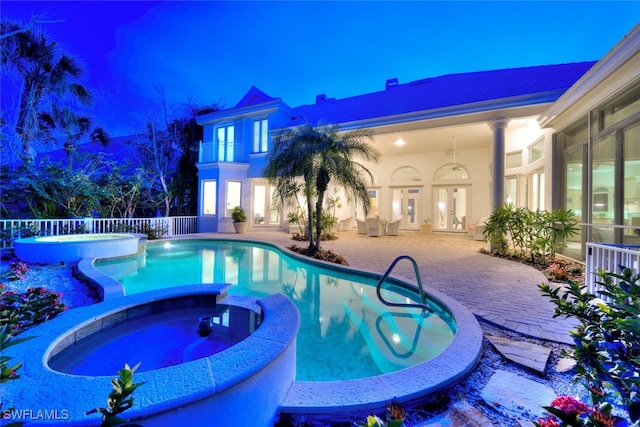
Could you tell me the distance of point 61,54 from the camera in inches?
443

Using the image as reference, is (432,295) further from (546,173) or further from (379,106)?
(379,106)

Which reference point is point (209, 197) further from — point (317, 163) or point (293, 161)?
point (317, 163)

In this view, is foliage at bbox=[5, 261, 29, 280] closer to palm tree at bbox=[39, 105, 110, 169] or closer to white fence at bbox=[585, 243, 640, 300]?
palm tree at bbox=[39, 105, 110, 169]

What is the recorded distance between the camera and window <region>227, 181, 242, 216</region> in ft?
47.7

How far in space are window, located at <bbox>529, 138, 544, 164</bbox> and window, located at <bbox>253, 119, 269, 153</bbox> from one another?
450 inches

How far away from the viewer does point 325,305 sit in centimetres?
476

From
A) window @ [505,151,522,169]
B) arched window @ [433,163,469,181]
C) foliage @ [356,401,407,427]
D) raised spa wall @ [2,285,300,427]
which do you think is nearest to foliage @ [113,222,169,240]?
raised spa wall @ [2,285,300,427]

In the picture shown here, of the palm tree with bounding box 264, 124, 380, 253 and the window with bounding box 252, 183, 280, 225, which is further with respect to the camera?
the window with bounding box 252, 183, 280, 225

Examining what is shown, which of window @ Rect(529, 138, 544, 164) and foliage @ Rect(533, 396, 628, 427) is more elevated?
window @ Rect(529, 138, 544, 164)

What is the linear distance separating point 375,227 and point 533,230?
6437 millimetres

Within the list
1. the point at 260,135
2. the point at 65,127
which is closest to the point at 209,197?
the point at 260,135

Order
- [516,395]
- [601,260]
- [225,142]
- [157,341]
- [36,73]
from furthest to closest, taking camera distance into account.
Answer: [225,142] → [36,73] → [601,260] → [157,341] → [516,395]

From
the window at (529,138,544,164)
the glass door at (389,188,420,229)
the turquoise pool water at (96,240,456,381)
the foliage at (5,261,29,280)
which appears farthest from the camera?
the glass door at (389,188,420,229)

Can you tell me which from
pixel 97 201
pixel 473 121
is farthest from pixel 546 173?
pixel 97 201
